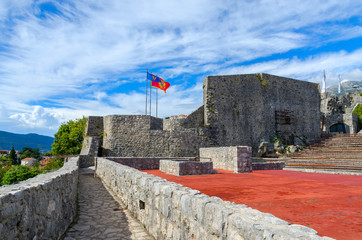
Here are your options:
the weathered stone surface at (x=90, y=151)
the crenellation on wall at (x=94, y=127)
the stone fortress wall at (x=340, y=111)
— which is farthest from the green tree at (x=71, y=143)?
the stone fortress wall at (x=340, y=111)

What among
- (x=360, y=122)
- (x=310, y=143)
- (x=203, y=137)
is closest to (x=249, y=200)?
(x=203, y=137)

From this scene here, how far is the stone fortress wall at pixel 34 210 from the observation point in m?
2.50

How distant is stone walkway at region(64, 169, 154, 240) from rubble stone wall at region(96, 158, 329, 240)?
223 mm

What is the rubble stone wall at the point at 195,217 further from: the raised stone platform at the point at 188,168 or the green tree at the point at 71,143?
the green tree at the point at 71,143

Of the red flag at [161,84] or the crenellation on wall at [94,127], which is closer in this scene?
the crenellation on wall at [94,127]

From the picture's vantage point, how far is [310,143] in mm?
24562

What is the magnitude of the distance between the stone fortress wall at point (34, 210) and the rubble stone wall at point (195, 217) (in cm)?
149

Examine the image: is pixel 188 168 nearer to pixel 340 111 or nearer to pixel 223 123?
pixel 223 123

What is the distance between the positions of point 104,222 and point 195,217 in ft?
9.87

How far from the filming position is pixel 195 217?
121 inches

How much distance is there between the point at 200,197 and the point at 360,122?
35.5m

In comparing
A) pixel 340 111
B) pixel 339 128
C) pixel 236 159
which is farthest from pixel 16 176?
pixel 340 111

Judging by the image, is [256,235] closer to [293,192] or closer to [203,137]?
[293,192]

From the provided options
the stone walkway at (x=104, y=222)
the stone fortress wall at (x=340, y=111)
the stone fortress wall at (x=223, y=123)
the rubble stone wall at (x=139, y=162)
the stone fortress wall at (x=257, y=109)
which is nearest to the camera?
the stone walkway at (x=104, y=222)
